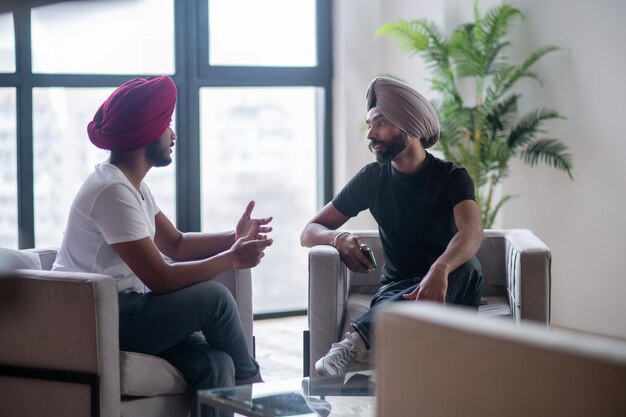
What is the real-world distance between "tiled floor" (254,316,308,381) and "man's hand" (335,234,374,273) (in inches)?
45.2

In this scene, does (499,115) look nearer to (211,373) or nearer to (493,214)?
(493,214)

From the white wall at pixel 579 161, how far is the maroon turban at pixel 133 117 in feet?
9.84

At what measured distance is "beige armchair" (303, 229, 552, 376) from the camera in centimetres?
289

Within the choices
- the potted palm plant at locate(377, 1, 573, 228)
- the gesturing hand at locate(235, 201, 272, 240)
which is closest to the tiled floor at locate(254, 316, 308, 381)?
the gesturing hand at locate(235, 201, 272, 240)

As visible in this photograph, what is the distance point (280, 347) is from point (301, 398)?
243 centimetres

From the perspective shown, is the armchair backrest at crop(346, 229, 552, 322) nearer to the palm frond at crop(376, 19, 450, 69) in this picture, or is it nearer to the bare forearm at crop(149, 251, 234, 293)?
the bare forearm at crop(149, 251, 234, 293)

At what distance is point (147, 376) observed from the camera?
7.77ft

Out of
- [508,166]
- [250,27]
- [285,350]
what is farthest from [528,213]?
[250,27]

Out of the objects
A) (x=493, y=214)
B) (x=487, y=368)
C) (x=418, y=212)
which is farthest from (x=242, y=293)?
(x=493, y=214)

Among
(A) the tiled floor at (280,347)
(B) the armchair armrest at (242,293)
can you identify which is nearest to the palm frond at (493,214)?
(A) the tiled floor at (280,347)

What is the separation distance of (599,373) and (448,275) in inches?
73.1

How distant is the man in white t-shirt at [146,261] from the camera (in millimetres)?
2385

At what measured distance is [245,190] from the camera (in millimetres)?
5555

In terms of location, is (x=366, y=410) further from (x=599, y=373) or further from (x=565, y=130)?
(x=565, y=130)
